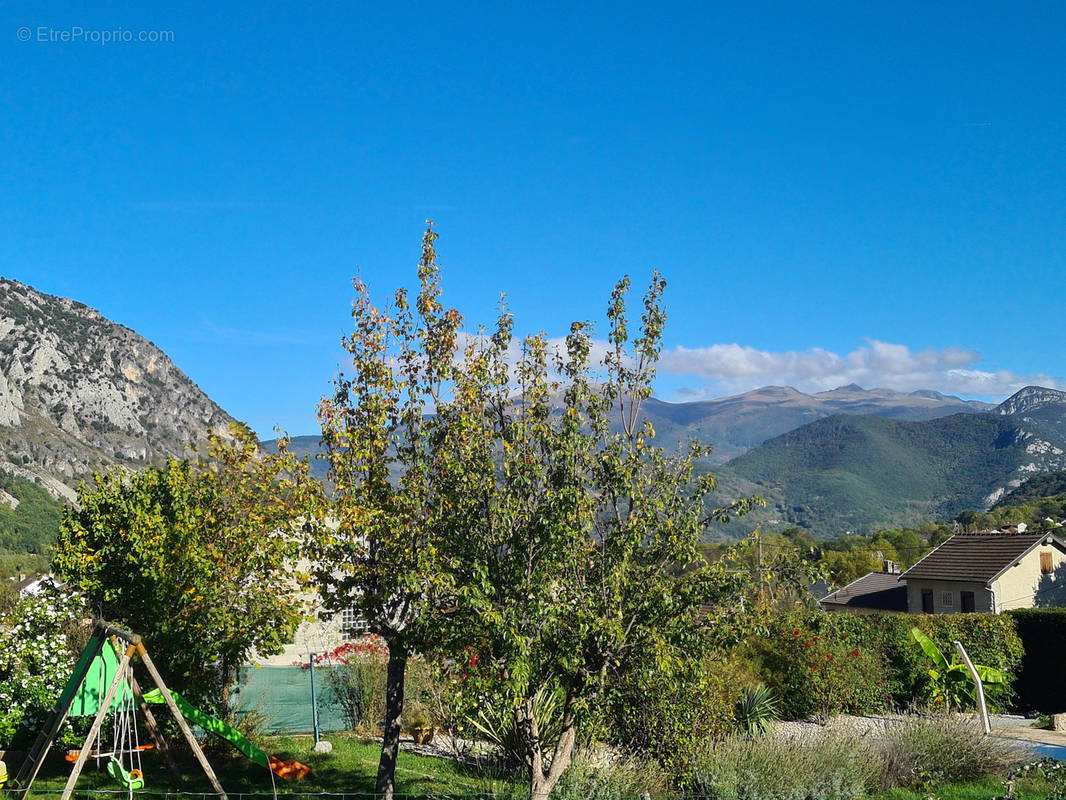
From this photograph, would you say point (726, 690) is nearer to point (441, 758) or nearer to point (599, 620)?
point (441, 758)

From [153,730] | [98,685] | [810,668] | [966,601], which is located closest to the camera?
[98,685]

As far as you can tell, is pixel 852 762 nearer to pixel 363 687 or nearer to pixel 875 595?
pixel 363 687

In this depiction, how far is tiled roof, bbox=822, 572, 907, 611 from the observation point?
147ft

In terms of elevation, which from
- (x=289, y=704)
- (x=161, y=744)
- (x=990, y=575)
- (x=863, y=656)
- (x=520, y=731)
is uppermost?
(x=990, y=575)

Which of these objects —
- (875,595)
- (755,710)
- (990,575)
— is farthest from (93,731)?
(875,595)

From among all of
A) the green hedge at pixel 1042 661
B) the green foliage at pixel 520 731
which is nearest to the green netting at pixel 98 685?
the green foliage at pixel 520 731

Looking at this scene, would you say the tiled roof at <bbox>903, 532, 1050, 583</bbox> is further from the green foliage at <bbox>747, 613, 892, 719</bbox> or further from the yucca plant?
the yucca plant

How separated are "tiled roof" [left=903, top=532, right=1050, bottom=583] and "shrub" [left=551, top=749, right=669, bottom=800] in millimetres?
31567

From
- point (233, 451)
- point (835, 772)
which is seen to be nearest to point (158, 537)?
point (233, 451)

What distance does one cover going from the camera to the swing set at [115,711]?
8812 mm

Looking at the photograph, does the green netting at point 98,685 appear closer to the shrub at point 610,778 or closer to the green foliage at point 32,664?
the green foliage at point 32,664

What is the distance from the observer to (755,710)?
1548 centimetres

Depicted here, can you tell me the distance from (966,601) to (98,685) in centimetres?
3664

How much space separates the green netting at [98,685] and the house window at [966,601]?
36205 millimetres
